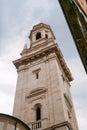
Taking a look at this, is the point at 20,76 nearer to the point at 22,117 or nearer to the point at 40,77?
the point at 40,77

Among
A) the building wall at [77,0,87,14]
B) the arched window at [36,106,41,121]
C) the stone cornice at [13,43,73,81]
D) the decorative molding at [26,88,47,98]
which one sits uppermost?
the stone cornice at [13,43,73,81]

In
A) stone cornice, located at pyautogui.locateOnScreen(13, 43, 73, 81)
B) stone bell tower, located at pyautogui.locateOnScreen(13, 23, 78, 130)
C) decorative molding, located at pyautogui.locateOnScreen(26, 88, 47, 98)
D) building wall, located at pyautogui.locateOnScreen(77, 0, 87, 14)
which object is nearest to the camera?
building wall, located at pyautogui.locateOnScreen(77, 0, 87, 14)

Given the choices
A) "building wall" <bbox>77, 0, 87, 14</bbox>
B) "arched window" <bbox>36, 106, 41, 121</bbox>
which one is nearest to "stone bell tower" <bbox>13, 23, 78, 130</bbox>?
"arched window" <bbox>36, 106, 41, 121</bbox>

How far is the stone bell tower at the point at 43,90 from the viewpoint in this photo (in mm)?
20016

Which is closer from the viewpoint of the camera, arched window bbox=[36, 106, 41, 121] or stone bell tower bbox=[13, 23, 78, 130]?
stone bell tower bbox=[13, 23, 78, 130]

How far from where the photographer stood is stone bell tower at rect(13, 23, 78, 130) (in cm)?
2002

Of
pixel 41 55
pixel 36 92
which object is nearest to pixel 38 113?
pixel 36 92

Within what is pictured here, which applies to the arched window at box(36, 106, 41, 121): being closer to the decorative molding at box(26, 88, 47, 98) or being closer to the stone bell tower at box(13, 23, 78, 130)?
the stone bell tower at box(13, 23, 78, 130)

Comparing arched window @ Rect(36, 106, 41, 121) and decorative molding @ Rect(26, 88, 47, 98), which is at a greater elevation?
decorative molding @ Rect(26, 88, 47, 98)

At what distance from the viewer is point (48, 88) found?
23.2m

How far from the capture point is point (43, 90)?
23.2m

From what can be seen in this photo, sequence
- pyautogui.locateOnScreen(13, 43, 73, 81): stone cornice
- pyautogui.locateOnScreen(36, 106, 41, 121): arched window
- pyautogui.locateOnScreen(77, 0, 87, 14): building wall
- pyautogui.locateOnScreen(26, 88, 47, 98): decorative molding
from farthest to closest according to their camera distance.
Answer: pyautogui.locateOnScreen(13, 43, 73, 81): stone cornice → pyautogui.locateOnScreen(26, 88, 47, 98): decorative molding → pyautogui.locateOnScreen(36, 106, 41, 121): arched window → pyautogui.locateOnScreen(77, 0, 87, 14): building wall

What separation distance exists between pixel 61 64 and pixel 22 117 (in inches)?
399

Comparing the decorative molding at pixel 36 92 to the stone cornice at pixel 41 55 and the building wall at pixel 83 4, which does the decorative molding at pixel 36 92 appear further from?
the building wall at pixel 83 4
